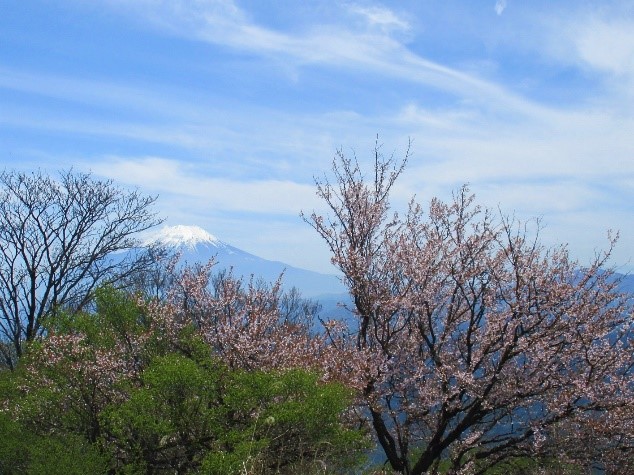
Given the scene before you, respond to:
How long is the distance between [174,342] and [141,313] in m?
0.94

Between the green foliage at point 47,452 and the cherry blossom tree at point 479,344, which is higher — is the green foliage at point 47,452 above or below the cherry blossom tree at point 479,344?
below

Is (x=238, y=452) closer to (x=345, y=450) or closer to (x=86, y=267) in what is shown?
(x=345, y=450)

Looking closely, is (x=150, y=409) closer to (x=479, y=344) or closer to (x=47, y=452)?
(x=47, y=452)

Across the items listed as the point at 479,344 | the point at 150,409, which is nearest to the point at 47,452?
the point at 150,409

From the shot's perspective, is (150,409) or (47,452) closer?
(150,409)

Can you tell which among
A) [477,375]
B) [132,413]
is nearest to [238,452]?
[132,413]

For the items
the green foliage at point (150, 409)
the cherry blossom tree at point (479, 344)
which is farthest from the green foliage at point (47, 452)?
the cherry blossom tree at point (479, 344)

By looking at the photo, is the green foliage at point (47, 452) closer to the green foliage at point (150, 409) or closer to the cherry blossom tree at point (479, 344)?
the green foliage at point (150, 409)

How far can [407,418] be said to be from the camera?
505 inches

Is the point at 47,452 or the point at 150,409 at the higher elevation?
the point at 150,409

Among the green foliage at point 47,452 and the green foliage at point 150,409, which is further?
the green foliage at point 47,452

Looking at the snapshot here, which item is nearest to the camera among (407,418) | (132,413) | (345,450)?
(132,413)

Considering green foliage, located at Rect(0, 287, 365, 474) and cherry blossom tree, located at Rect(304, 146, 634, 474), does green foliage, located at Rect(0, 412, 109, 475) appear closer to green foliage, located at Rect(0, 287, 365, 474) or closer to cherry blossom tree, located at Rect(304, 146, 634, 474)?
green foliage, located at Rect(0, 287, 365, 474)

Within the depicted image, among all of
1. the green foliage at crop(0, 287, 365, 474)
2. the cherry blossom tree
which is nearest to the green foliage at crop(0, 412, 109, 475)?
the green foliage at crop(0, 287, 365, 474)
